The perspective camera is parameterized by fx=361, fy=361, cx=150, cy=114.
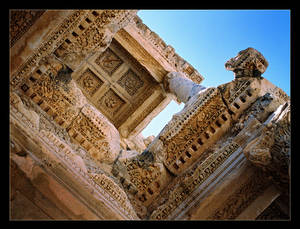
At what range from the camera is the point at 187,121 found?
222 inches

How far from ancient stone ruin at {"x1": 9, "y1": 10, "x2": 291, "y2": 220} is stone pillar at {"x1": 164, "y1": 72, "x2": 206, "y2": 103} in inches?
44.8

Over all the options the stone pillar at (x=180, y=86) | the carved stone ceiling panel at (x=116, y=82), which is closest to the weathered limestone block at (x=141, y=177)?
the stone pillar at (x=180, y=86)

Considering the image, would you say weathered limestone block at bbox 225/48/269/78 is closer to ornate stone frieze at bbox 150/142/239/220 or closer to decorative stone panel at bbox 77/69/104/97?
ornate stone frieze at bbox 150/142/239/220

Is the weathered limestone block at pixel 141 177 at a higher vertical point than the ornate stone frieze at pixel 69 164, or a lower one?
higher

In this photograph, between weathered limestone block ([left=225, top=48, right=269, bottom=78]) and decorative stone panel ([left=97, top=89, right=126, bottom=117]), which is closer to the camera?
weathered limestone block ([left=225, top=48, right=269, bottom=78])

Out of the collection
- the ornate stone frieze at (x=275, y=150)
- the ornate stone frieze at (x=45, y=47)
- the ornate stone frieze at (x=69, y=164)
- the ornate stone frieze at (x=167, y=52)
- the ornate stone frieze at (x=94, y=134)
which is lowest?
the ornate stone frieze at (x=69, y=164)

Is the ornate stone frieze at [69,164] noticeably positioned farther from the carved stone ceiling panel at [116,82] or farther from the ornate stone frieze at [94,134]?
the carved stone ceiling panel at [116,82]

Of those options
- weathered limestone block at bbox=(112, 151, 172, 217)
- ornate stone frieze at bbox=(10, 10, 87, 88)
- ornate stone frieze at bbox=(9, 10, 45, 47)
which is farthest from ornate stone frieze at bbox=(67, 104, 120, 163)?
ornate stone frieze at bbox=(9, 10, 45, 47)

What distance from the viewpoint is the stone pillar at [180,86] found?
740 cm

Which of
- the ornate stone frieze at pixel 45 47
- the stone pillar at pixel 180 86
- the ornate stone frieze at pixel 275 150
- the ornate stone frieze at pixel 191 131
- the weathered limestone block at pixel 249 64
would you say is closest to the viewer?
the ornate stone frieze at pixel 275 150

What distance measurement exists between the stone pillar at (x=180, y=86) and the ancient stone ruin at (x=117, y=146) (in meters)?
1.14

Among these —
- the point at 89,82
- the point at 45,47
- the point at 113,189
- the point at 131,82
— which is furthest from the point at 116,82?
the point at 113,189

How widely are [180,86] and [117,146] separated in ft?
9.76

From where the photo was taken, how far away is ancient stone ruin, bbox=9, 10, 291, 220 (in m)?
3.72
